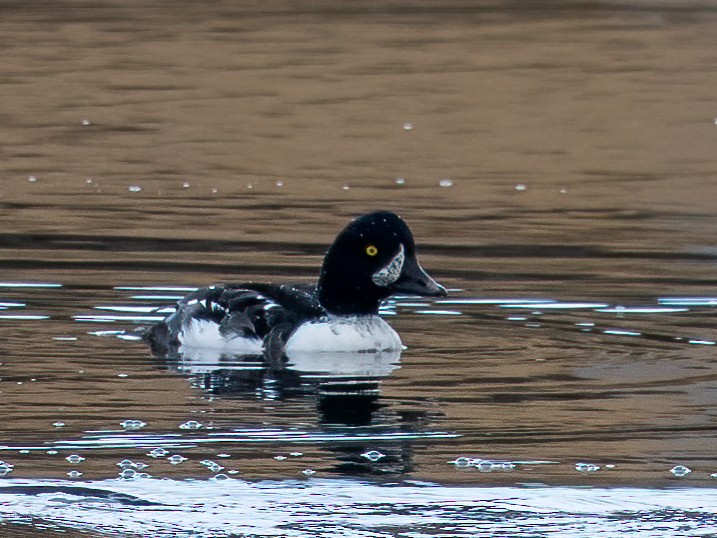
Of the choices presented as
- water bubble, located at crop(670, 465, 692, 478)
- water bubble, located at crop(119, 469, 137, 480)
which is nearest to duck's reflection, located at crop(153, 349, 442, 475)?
water bubble, located at crop(119, 469, 137, 480)

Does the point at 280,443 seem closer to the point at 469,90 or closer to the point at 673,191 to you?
the point at 673,191

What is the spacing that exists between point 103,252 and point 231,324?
2867mm

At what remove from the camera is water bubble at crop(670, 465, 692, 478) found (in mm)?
8297

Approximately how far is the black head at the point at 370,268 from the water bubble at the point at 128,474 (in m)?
3.60

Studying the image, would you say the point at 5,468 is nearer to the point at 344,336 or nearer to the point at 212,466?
the point at 212,466

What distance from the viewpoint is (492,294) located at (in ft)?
42.5

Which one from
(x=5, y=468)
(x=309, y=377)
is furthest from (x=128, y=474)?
(x=309, y=377)

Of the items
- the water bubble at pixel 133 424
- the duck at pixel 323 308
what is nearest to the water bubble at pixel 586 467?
the water bubble at pixel 133 424

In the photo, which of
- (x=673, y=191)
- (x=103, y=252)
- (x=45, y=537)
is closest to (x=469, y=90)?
(x=673, y=191)

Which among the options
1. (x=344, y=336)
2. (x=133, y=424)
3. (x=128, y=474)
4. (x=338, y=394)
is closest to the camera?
(x=128, y=474)

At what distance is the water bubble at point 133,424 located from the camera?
9.23 meters

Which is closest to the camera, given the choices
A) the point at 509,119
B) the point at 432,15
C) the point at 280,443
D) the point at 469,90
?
the point at 280,443

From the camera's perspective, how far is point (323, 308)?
11719 millimetres

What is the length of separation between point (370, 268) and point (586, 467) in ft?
11.5
